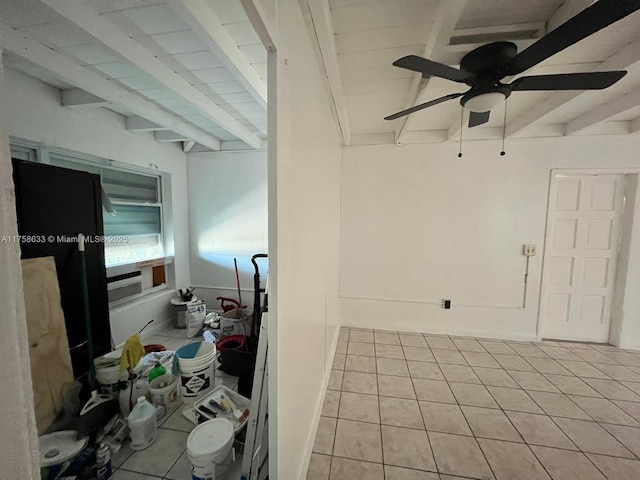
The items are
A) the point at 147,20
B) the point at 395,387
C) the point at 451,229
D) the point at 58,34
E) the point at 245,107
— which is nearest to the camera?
the point at 147,20

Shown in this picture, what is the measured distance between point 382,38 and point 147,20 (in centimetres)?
142

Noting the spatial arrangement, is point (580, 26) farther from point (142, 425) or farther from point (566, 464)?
point (142, 425)

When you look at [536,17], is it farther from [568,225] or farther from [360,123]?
[568,225]

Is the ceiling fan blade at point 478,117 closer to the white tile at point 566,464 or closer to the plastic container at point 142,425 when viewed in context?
the white tile at point 566,464

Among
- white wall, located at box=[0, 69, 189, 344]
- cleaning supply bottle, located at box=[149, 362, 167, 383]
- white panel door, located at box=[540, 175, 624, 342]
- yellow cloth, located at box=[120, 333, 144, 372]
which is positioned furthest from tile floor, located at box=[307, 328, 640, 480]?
white wall, located at box=[0, 69, 189, 344]

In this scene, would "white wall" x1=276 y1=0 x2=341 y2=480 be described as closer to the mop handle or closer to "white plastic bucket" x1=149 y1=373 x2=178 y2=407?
"white plastic bucket" x1=149 y1=373 x2=178 y2=407

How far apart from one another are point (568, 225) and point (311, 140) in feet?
11.8

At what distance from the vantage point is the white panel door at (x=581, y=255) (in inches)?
124

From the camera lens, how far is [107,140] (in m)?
2.81

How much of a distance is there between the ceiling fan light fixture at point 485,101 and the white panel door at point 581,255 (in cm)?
224

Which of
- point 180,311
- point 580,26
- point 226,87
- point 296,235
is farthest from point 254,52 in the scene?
point 180,311

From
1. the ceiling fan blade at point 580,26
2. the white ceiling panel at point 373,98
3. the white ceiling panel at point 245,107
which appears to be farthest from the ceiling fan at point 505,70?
the white ceiling panel at point 245,107

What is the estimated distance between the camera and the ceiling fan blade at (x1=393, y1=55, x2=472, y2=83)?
1.38 metres

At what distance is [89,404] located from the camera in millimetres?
1816
